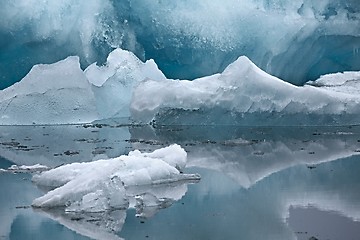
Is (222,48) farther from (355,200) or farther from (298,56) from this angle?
(355,200)

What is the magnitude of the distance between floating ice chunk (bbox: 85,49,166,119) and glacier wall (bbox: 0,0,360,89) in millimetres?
526

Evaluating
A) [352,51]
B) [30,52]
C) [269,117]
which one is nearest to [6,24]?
[30,52]

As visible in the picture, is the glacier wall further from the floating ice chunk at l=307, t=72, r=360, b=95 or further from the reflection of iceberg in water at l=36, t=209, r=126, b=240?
the reflection of iceberg in water at l=36, t=209, r=126, b=240

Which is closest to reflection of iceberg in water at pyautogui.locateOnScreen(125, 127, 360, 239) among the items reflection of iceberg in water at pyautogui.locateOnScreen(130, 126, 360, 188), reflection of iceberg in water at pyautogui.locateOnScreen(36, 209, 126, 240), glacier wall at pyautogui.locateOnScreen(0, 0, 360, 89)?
reflection of iceberg in water at pyautogui.locateOnScreen(130, 126, 360, 188)

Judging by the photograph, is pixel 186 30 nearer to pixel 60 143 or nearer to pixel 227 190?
pixel 60 143

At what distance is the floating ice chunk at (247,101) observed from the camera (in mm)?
10547

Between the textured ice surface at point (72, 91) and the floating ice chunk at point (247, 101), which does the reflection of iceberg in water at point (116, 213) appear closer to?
the floating ice chunk at point (247, 101)

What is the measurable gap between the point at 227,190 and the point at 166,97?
5.79 m

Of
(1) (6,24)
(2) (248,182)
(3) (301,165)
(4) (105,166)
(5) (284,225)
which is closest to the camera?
(5) (284,225)

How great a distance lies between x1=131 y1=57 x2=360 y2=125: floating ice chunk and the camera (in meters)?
10.5

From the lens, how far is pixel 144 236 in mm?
3740

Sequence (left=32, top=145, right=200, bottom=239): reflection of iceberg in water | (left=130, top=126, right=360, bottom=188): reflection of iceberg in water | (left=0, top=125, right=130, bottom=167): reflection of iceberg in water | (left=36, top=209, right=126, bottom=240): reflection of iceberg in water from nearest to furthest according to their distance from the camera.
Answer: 1. (left=36, top=209, right=126, bottom=240): reflection of iceberg in water
2. (left=32, top=145, right=200, bottom=239): reflection of iceberg in water
3. (left=130, top=126, right=360, bottom=188): reflection of iceberg in water
4. (left=0, top=125, right=130, bottom=167): reflection of iceberg in water

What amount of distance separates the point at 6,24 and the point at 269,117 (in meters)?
5.11

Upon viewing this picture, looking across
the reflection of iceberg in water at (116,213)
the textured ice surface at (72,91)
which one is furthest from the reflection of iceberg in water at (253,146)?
the textured ice surface at (72,91)
